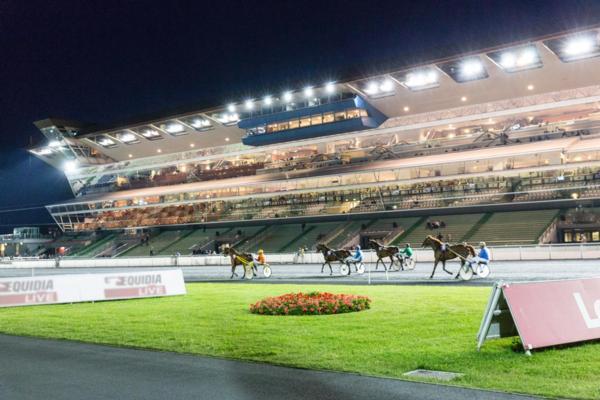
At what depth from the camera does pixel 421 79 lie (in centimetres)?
5747

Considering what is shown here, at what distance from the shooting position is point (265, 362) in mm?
9680

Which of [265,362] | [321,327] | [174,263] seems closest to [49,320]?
[321,327]

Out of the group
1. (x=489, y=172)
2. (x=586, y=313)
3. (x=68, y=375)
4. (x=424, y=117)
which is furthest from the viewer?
(x=424, y=117)

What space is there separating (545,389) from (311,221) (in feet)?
194

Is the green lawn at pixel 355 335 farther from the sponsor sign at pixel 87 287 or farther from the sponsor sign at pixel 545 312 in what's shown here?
the sponsor sign at pixel 87 287

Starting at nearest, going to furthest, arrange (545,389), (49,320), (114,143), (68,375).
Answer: (545,389) → (68,375) → (49,320) → (114,143)

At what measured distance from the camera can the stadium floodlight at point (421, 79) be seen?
56688 mm

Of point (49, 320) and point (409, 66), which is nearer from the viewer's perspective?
point (49, 320)

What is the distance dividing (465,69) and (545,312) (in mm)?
48800

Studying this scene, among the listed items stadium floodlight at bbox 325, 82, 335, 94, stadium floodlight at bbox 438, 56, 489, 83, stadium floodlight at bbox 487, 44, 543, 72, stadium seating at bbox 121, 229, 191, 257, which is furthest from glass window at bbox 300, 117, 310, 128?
stadium floodlight at bbox 487, 44, 543, 72

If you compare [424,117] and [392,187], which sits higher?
[424,117]

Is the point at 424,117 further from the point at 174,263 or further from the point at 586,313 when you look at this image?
the point at 586,313

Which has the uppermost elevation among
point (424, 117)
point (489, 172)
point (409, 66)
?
point (409, 66)

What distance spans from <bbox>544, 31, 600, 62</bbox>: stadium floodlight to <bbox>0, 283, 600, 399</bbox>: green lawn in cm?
3578
